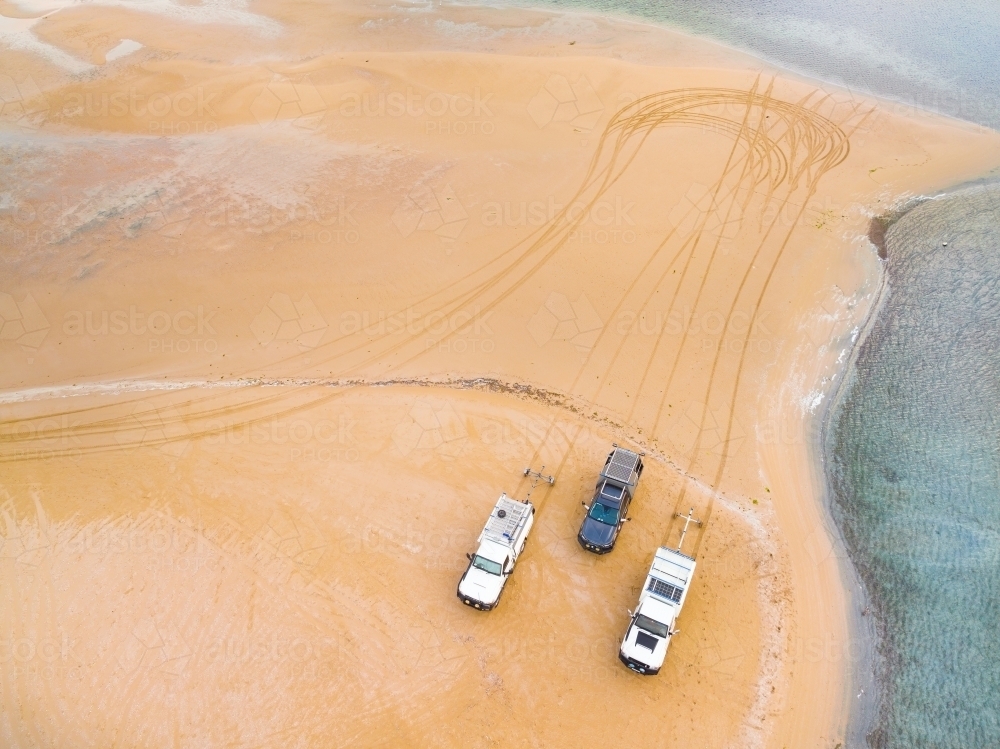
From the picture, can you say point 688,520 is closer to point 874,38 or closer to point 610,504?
point 610,504

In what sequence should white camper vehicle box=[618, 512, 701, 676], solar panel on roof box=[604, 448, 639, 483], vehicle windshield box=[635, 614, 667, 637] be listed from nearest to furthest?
white camper vehicle box=[618, 512, 701, 676] → vehicle windshield box=[635, 614, 667, 637] → solar panel on roof box=[604, 448, 639, 483]

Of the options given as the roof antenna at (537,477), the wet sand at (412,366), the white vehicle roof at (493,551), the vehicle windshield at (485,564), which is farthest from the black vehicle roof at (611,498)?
the vehicle windshield at (485,564)

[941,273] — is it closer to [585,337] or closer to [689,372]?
[689,372]

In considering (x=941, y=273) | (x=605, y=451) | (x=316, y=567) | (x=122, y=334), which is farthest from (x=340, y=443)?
(x=941, y=273)

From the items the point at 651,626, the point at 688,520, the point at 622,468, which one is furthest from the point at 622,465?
the point at 651,626

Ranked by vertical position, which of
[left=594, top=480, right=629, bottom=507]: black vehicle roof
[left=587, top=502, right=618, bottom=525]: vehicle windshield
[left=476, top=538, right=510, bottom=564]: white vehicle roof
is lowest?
[left=476, top=538, right=510, bottom=564]: white vehicle roof

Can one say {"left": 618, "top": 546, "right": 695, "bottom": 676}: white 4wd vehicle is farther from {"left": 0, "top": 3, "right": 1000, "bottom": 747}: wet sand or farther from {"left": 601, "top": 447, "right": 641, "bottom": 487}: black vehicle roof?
{"left": 601, "top": 447, "right": 641, "bottom": 487}: black vehicle roof

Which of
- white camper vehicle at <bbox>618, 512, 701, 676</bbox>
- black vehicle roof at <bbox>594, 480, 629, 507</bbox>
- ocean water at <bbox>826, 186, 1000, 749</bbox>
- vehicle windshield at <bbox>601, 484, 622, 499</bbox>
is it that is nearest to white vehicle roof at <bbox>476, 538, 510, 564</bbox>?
black vehicle roof at <bbox>594, 480, 629, 507</bbox>
